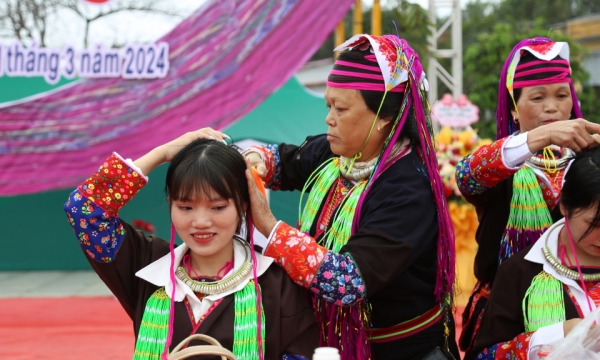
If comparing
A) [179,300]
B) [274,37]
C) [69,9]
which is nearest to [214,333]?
[179,300]

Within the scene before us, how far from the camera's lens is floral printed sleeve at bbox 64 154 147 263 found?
1.76m

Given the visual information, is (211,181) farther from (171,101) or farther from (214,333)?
(171,101)

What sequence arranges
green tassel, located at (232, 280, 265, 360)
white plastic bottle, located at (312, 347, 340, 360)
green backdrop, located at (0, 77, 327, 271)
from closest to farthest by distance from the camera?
white plastic bottle, located at (312, 347, 340, 360)
green tassel, located at (232, 280, 265, 360)
green backdrop, located at (0, 77, 327, 271)

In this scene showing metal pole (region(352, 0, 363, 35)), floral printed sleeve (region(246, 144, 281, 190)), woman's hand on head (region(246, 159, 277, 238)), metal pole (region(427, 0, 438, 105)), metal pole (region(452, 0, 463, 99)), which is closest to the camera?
woman's hand on head (region(246, 159, 277, 238))

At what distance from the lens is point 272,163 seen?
94.0 inches

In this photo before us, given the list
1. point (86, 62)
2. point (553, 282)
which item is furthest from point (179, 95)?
point (553, 282)

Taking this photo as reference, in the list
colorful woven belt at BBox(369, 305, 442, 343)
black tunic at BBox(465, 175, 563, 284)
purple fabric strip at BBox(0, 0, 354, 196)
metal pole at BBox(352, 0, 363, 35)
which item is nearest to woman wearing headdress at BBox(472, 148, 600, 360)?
colorful woven belt at BBox(369, 305, 442, 343)

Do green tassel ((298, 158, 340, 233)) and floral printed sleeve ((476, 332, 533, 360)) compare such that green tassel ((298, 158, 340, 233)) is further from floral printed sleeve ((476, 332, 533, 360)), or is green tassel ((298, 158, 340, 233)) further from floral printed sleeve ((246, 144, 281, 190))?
floral printed sleeve ((476, 332, 533, 360))

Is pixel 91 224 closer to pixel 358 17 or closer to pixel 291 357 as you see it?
pixel 291 357

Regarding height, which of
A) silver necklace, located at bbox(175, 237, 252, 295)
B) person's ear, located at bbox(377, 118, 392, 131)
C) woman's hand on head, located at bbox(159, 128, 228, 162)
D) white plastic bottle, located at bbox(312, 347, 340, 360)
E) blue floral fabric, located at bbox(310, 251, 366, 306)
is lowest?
silver necklace, located at bbox(175, 237, 252, 295)

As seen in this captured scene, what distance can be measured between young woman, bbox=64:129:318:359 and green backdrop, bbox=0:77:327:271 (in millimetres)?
4702

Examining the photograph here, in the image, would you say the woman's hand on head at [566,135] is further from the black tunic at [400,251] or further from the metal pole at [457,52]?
the metal pole at [457,52]

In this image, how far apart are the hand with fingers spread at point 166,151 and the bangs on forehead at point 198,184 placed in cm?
10

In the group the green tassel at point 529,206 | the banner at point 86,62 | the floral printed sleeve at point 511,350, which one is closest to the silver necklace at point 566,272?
the floral printed sleeve at point 511,350
